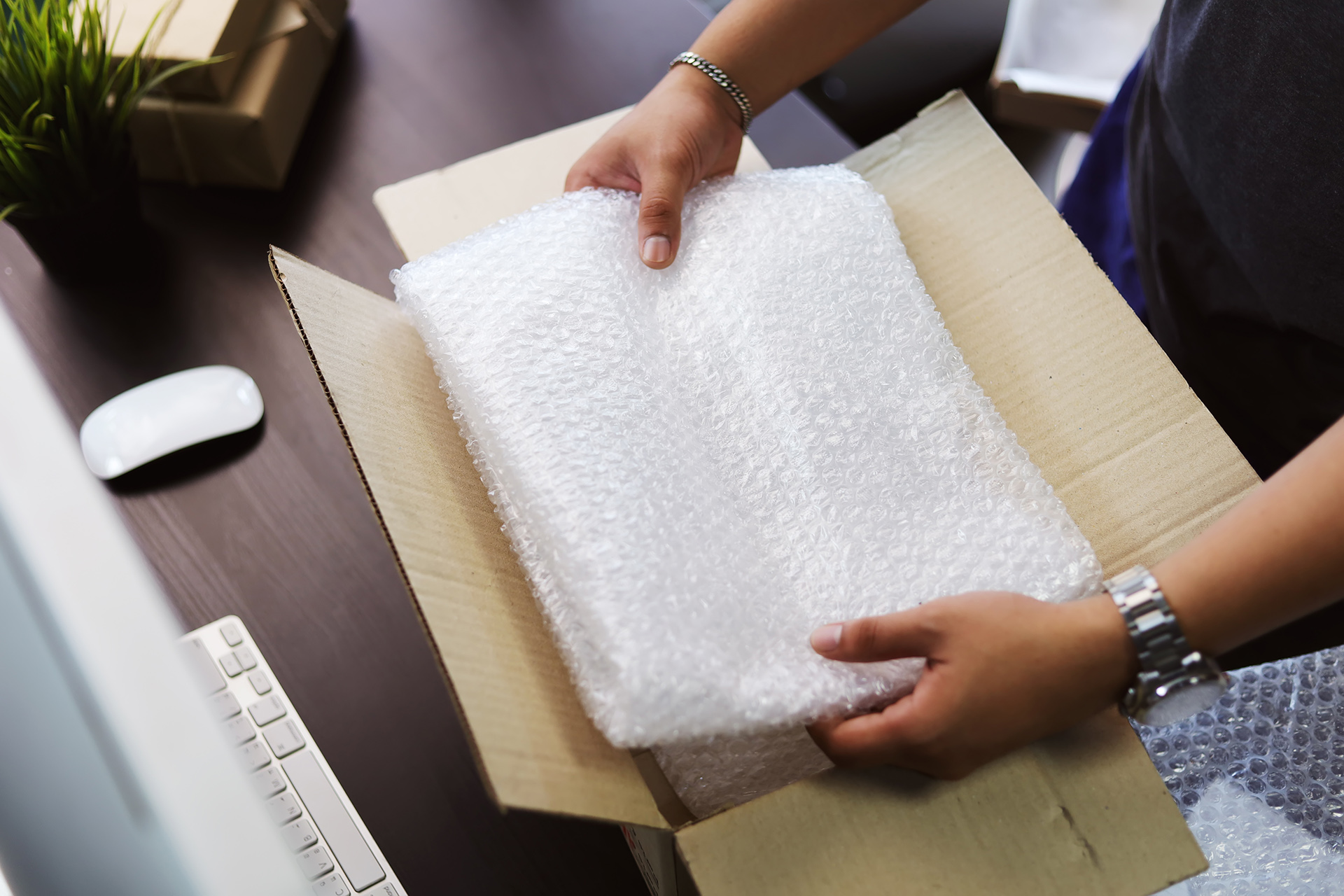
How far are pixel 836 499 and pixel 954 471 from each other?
0.25 ft

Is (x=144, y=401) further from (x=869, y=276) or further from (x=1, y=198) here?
(x=869, y=276)

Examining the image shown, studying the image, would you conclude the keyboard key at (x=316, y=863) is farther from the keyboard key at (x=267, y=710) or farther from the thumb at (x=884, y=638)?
the thumb at (x=884, y=638)

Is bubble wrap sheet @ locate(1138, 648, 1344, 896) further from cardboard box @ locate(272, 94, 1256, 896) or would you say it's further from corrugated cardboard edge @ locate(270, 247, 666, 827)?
corrugated cardboard edge @ locate(270, 247, 666, 827)

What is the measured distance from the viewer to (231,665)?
583 mm

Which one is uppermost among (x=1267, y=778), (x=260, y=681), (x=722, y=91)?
(x=722, y=91)

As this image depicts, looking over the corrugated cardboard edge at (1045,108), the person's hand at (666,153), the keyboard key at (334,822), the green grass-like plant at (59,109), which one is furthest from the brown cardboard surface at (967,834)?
the corrugated cardboard edge at (1045,108)

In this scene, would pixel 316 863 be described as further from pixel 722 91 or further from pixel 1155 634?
pixel 722 91

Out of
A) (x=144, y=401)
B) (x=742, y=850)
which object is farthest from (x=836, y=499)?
(x=144, y=401)

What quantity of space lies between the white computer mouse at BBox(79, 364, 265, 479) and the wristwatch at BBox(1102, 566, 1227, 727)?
2.13 feet

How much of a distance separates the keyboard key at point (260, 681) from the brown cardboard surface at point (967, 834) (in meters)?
0.33

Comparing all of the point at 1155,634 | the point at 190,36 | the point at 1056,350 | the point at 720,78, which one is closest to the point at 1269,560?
Answer: the point at 1155,634

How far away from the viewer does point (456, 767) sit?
60cm

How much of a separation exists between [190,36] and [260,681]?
0.54 meters

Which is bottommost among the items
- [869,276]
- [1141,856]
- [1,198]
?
[1141,856]
